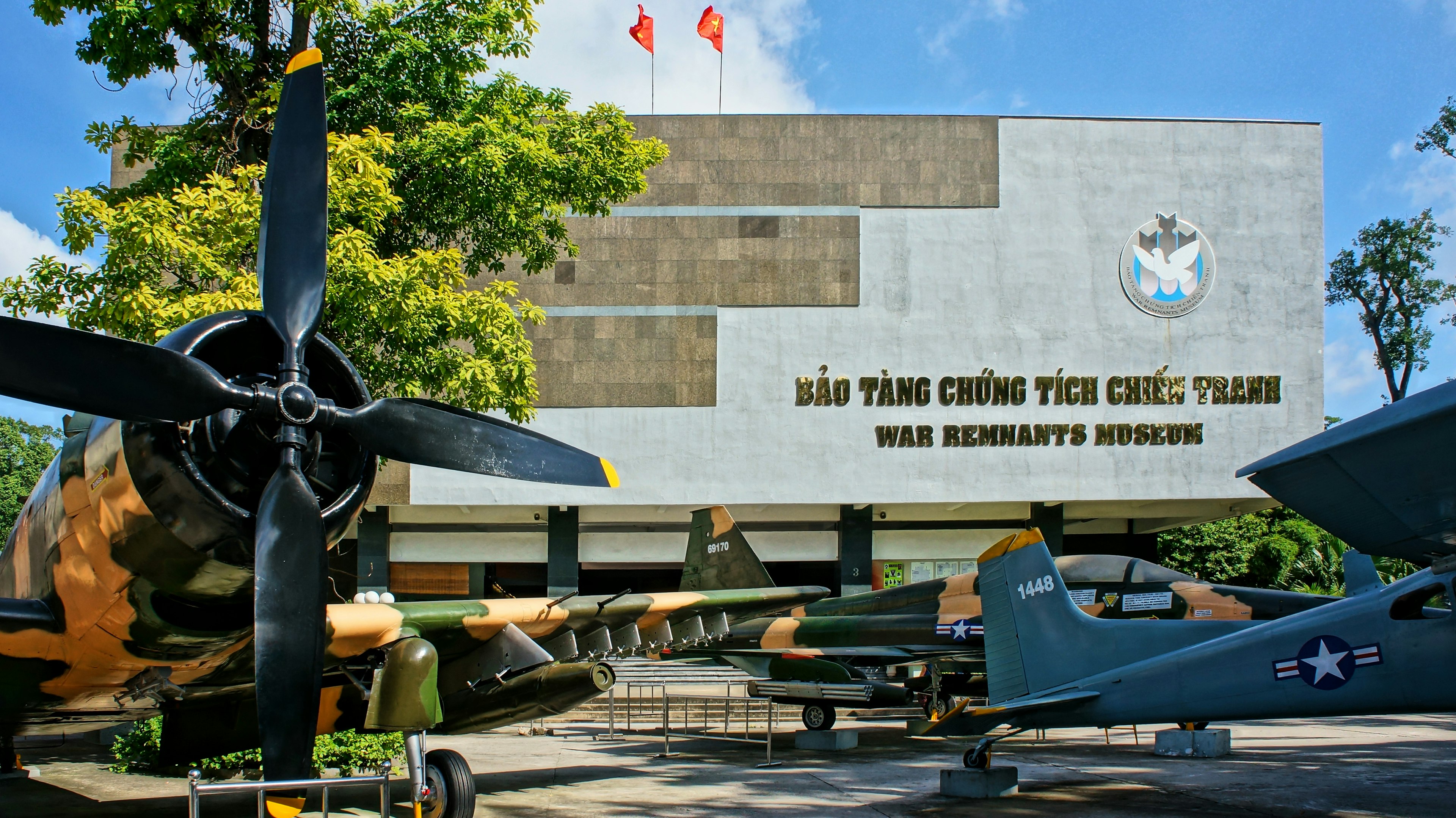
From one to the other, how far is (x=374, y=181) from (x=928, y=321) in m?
17.4

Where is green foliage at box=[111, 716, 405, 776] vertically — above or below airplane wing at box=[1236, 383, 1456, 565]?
below

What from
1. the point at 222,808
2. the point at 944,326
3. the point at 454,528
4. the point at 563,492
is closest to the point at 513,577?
the point at 454,528

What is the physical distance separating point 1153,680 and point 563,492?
17868 mm

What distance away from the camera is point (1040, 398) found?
2475 centimetres

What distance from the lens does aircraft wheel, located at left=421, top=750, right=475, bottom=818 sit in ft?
24.8

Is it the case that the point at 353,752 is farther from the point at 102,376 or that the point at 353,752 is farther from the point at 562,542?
the point at 562,542

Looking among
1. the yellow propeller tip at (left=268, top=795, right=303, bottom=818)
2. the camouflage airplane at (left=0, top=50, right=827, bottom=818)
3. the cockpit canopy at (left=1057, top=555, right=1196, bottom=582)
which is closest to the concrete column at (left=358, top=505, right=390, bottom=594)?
the cockpit canopy at (left=1057, top=555, right=1196, bottom=582)

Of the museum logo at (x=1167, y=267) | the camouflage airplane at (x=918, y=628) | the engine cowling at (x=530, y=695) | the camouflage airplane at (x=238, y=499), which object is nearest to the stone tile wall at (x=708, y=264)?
the museum logo at (x=1167, y=267)

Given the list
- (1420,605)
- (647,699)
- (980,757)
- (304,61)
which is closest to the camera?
(304,61)

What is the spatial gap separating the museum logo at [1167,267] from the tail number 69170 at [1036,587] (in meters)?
17.6

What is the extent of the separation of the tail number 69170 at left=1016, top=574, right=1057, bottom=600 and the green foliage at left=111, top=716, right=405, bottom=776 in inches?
255

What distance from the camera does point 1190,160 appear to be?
25312mm

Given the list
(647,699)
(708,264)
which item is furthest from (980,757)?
Result: (708,264)

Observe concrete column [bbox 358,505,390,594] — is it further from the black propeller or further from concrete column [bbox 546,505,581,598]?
the black propeller
